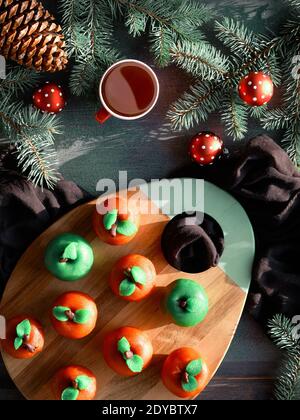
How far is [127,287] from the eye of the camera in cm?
101

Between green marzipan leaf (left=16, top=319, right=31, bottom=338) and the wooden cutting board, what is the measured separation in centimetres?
6

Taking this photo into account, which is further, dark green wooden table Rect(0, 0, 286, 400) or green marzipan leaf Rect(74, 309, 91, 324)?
dark green wooden table Rect(0, 0, 286, 400)

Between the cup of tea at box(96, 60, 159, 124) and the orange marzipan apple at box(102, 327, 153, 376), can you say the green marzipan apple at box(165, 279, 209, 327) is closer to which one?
the orange marzipan apple at box(102, 327, 153, 376)

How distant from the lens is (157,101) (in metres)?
1.15

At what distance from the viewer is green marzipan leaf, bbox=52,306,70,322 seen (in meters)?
1.01

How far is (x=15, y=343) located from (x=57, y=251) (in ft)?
0.60

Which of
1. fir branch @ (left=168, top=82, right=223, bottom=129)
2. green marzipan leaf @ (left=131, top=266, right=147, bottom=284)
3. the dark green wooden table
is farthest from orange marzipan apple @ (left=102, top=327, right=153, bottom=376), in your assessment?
fir branch @ (left=168, top=82, right=223, bottom=129)

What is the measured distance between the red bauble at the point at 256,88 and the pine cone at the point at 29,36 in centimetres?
34

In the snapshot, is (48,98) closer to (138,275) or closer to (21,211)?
(21,211)

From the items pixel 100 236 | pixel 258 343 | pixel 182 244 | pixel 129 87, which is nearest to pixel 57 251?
pixel 100 236

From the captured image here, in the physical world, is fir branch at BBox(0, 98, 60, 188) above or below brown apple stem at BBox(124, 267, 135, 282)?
above

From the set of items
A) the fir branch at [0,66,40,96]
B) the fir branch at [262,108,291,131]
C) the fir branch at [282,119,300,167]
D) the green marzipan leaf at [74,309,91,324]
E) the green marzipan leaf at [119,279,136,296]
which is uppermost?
the fir branch at [0,66,40,96]

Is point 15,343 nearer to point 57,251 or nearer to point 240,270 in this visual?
point 57,251

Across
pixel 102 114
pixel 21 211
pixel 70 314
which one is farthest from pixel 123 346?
pixel 102 114
